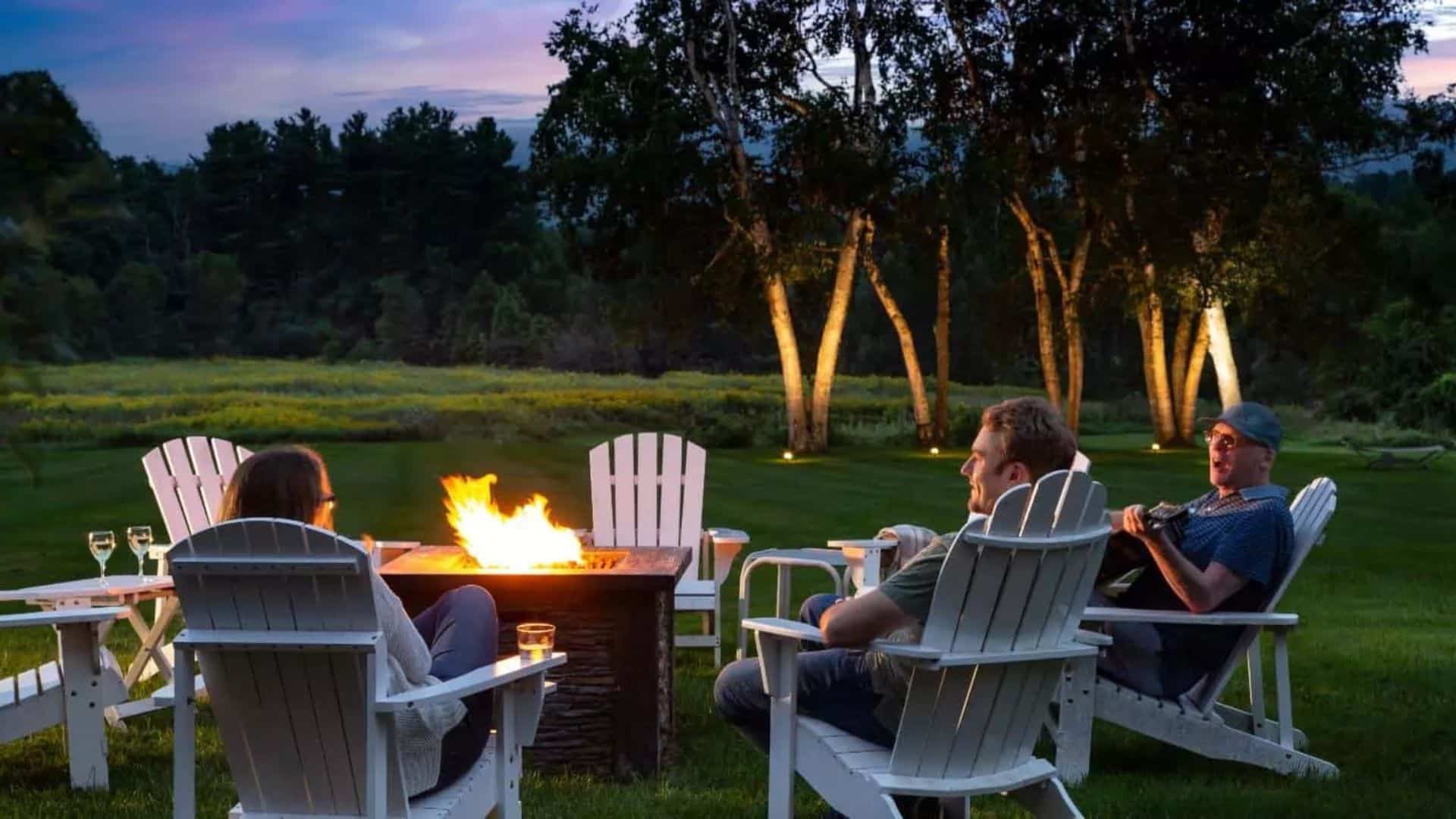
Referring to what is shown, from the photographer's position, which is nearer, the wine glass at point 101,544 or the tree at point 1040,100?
the wine glass at point 101,544

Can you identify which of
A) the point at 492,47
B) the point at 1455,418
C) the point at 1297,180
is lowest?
the point at 1455,418

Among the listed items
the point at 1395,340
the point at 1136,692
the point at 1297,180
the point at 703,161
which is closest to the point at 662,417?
the point at 703,161

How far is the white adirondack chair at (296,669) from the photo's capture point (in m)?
3.22

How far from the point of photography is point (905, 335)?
2498cm

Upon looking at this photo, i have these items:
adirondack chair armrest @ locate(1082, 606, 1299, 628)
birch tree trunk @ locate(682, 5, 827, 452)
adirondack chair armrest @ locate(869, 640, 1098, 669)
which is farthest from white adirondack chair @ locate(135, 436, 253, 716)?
birch tree trunk @ locate(682, 5, 827, 452)

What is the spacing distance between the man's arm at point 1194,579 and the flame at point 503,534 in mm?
1762

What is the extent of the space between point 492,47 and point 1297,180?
753 inches

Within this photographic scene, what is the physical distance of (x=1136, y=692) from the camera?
16.4 feet

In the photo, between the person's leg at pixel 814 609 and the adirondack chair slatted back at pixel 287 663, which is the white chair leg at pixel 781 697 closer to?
the person's leg at pixel 814 609

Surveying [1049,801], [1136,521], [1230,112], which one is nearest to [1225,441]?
[1136,521]

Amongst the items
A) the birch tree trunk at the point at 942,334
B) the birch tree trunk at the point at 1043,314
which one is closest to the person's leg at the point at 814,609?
the birch tree trunk at the point at 942,334

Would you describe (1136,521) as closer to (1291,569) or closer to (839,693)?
(1291,569)

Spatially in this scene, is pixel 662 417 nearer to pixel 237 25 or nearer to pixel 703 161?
pixel 703 161

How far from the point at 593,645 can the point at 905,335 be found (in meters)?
20.3
